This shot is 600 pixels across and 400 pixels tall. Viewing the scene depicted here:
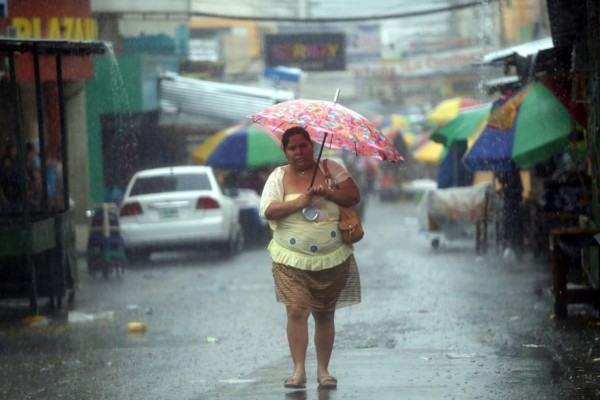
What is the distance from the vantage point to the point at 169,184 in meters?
20.4

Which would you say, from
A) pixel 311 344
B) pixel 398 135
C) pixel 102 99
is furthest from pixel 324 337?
pixel 398 135

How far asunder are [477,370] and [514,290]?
18.7 feet

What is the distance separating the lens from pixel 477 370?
8.37 m

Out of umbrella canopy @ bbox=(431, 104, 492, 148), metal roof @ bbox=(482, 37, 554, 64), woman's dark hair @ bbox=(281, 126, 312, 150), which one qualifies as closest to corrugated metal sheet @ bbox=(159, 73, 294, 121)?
umbrella canopy @ bbox=(431, 104, 492, 148)

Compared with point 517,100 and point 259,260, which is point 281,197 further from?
point 259,260

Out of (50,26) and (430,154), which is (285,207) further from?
(430,154)

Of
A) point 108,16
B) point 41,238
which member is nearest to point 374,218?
point 108,16

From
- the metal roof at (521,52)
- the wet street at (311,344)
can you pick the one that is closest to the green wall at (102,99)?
the wet street at (311,344)

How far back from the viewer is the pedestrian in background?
7.50 metres

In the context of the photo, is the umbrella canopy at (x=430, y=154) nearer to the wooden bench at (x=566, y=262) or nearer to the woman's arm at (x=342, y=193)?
the wooden bench at (x=566, y=262)

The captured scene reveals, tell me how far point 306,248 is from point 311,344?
2.91m

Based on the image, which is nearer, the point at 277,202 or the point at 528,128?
the point at 277,202

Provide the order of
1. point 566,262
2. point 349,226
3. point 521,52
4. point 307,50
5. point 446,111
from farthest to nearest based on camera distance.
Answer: point 307,50 < point 446,111 < point 521,52 < point 566,262 < point 349,226

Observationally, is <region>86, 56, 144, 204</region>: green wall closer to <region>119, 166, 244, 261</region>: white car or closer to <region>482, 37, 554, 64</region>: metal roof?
<region>119, 166, 244, 261</region>: white car
